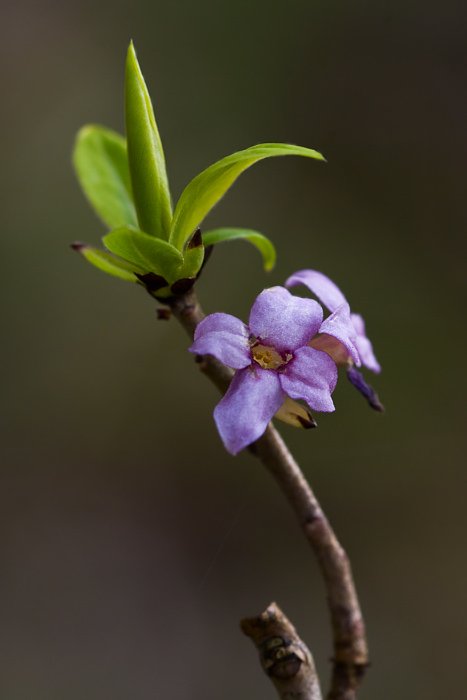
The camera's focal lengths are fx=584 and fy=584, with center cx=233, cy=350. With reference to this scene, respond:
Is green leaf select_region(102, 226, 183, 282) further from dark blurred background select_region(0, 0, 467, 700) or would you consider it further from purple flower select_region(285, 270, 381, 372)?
dark blurred background select_region(0, 0, 467, 700)

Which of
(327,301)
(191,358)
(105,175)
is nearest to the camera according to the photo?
(327,301)

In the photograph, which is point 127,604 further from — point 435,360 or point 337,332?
point 337,332

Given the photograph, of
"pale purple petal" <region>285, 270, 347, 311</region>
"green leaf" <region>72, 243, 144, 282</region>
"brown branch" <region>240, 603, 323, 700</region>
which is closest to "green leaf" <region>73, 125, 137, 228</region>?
"green leaf" <region>72, 243, 144, 282</region>

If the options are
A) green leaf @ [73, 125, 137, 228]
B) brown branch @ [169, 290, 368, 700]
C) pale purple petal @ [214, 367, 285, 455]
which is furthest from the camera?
green leaf @ [73, 125, 137, 228]

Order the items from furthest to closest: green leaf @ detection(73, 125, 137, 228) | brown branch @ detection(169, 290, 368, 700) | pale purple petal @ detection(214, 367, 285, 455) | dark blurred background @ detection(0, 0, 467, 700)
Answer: dark blurred background @ detection(0, 0, 467, 700) → green leaf @ detection(73, 125, 137, 228) → brown branch @ detection(169, 290, 368, 700) → pale purple petal @ detection(214, 367, 285, 455)

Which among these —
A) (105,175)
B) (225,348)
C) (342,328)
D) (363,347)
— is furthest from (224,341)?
(105,175)

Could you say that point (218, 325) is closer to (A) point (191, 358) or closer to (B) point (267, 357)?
(B) point (267, 357)

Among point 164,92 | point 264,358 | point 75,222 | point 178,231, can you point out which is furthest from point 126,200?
point 164,92
